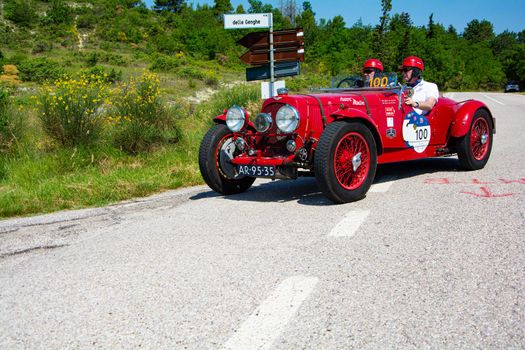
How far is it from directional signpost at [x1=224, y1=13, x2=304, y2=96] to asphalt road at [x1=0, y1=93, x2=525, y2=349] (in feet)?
22.8

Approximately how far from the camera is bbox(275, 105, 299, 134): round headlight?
20.7 feet

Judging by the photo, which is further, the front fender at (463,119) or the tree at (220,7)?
the tree at (220,7)

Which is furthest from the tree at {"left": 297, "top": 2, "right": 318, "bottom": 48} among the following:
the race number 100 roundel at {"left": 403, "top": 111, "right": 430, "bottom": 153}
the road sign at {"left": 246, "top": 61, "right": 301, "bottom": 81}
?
the race number 100 roundel at {"left": 403, "top": 111, "right": 430, "bottom": 153}

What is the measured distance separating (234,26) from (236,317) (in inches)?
396

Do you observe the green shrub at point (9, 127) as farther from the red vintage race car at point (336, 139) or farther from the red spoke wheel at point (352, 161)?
the red spoke wheel at point (352, 161)

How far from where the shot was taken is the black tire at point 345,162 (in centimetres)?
591

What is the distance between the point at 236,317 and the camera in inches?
121

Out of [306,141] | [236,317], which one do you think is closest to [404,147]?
[306,141]

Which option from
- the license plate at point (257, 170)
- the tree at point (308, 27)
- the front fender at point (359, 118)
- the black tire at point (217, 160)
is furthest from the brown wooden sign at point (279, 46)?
the tree at point (308, 27)

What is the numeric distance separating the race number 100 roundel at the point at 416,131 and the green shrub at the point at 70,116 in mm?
6109

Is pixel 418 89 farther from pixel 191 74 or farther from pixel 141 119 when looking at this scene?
pixel 191 74

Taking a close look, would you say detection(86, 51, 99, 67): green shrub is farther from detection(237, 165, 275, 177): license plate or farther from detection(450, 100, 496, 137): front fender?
detection(237, 165, 275, 177): license plate

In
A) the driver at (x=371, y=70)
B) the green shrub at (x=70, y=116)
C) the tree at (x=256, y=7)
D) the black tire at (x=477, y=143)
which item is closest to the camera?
the black tire at (x=477, y=143)

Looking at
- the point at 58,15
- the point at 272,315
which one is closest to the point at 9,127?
the point at 272,315
